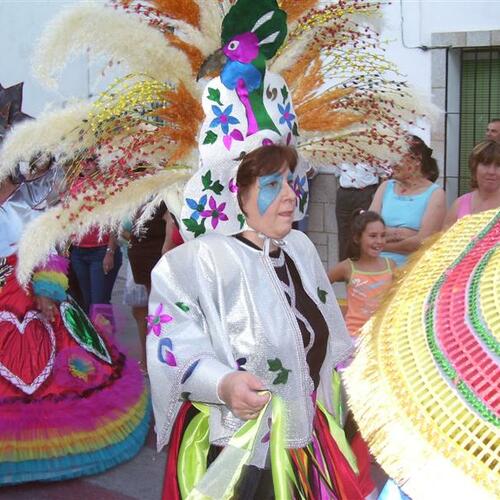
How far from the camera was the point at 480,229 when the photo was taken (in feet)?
4.48

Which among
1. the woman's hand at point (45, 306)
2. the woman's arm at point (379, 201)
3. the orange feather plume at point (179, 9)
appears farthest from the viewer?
the woman's arm at point (379, 201)

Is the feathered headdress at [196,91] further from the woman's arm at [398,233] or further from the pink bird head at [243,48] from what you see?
the woman's arm at [398,233]

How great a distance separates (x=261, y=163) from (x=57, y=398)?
220 cm

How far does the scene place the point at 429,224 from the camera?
4977 millimetres

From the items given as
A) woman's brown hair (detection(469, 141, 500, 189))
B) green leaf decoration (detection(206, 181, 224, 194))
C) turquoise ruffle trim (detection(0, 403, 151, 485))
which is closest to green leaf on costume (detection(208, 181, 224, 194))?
green leaf decoration (detection(206, 181, 224, 194))

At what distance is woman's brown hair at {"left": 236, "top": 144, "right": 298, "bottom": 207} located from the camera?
9.03 feet

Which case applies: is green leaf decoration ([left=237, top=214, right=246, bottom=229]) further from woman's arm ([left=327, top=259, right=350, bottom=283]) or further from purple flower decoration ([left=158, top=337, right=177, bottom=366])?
woman's arm ([left=327, top=259, right=350, bottom=283])

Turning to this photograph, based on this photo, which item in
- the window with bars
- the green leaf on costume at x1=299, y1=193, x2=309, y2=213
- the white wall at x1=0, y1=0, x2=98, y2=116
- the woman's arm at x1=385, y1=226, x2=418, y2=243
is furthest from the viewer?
the white wall at x1=0, y1=0, x2=98, y2=116

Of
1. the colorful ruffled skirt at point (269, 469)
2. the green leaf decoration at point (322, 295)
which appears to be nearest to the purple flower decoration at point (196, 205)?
the green leaf decoration at point (322, 295)

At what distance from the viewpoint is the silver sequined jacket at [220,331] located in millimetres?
2645

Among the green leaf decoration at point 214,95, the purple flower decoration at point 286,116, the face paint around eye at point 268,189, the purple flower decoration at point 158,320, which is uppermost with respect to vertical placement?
the green leaf decoration at point 214,95

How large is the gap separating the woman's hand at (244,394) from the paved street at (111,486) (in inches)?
83.2

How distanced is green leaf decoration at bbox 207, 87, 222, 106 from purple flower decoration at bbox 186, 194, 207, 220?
0.95 feet

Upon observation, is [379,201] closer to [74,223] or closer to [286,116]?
[286,116]
